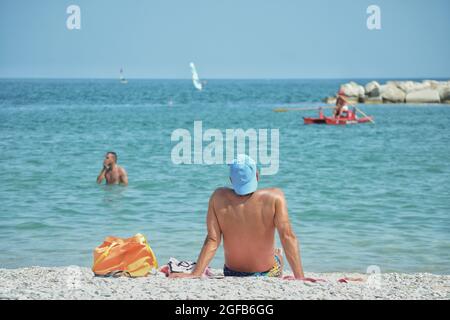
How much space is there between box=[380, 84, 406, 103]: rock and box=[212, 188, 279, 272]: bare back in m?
45.0

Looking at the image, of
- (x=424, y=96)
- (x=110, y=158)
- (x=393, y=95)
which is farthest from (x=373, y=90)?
(x=110, y=158)

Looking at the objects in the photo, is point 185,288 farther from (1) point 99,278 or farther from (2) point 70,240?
(2) point 70,240

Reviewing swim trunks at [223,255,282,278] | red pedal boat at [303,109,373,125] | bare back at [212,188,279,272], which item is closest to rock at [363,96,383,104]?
red pedal boat at [303,109,373,125]

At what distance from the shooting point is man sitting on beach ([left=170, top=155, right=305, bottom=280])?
547 cm

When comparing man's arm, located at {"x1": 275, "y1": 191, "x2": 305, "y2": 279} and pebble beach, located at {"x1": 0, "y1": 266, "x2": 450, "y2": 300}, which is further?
man's arm, located at {"x1": 275, "y1": 191, "x2": 305, "y2": 279}

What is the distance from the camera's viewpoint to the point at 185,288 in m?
5.09

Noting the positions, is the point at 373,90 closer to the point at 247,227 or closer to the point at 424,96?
the point at 424,96

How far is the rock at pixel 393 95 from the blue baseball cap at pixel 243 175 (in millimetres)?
45183

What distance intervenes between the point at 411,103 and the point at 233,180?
44624mm

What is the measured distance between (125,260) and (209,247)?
0.73 meters

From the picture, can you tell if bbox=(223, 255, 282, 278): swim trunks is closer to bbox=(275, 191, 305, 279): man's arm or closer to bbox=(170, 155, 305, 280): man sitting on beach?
bbox=(170, 155, 305, 280): man sitting on beach

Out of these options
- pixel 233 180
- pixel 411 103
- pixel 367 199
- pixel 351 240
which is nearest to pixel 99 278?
pixel 233 180

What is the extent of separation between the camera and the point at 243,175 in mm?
5438

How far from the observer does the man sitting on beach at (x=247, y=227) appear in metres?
5.47
